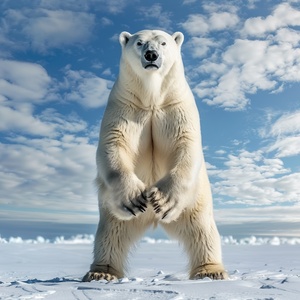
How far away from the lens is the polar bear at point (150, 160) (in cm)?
484

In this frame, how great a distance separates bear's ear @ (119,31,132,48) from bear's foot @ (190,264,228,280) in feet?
9.02

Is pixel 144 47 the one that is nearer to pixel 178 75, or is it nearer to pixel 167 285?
pixel 178 75

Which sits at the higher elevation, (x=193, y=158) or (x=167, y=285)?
(x=193, y=158)

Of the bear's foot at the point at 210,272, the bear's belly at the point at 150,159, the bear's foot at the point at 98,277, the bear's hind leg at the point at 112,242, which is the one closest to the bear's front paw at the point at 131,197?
the bear's belly at the point at 150,159

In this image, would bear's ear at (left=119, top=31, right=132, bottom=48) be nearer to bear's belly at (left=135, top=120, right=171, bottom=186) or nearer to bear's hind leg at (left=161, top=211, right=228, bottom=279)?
bear's belly at (left=135, top=120, right=171, bottom=186)

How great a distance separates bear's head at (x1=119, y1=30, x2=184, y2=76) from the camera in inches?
198

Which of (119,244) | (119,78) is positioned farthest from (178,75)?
(119,244)

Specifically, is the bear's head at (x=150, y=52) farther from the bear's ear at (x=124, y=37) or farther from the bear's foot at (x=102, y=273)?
the bear's foot at (x=102, y=273)

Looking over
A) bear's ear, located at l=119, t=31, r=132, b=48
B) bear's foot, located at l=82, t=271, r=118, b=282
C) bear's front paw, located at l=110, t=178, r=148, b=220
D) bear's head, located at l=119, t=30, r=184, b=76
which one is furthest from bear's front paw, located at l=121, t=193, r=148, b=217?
bear's ear, located at l=119, t=31, r=132, b=48

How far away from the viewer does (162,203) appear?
15.4 ft

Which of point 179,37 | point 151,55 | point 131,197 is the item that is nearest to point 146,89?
point 151,55

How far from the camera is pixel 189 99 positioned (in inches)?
214

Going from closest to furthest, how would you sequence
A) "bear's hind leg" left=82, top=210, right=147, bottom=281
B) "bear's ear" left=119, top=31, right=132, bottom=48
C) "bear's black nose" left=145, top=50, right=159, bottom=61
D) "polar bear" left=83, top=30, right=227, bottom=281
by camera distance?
"polar bear" left=83, top=30, right=227, bottom=281 < "bear's black nose" left=145, top=50, right=159, bottom=61 < "bear's hind leg" left=82, top=210, right=147, bottom=281 < "bear's ear" left=119, top=31, right=132, bottom=48

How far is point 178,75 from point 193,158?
39.0 inches
